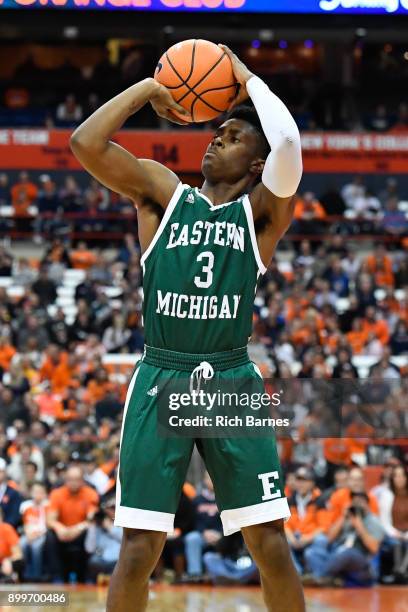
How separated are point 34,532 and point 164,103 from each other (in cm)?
556

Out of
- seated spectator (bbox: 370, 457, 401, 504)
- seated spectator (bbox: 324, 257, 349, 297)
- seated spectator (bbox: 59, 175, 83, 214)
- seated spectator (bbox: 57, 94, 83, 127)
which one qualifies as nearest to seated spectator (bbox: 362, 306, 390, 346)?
seated spectator (bbox: 324, 257, 349, 297)

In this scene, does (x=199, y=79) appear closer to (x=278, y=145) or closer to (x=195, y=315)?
(x=278, y=145)

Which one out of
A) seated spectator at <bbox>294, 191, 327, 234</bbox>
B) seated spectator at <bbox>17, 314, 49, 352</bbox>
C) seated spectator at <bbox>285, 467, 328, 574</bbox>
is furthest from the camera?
seated spectator at <bbox>294, 191, 327, 234</bbox>

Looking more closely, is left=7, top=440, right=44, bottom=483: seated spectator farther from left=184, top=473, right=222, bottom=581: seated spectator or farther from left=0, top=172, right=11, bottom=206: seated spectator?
left=0, top=172, right=11, bottom=206: seated spectator

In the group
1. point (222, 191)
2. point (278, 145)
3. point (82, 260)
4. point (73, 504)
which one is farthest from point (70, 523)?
point (82, 260)

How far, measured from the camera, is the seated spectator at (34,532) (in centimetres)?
938

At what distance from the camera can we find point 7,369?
14516 mm

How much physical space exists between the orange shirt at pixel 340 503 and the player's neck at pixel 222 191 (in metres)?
5.35

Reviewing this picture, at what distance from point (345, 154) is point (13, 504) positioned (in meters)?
14.2

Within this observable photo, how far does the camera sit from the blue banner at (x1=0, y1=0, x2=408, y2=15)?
58.0 feet

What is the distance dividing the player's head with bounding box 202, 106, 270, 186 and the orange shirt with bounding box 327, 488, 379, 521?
534cm

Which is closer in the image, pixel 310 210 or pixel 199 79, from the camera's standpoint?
pixel 199 79

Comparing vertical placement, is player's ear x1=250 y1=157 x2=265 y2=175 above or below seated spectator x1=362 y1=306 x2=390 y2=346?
below

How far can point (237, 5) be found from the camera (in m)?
18.0
